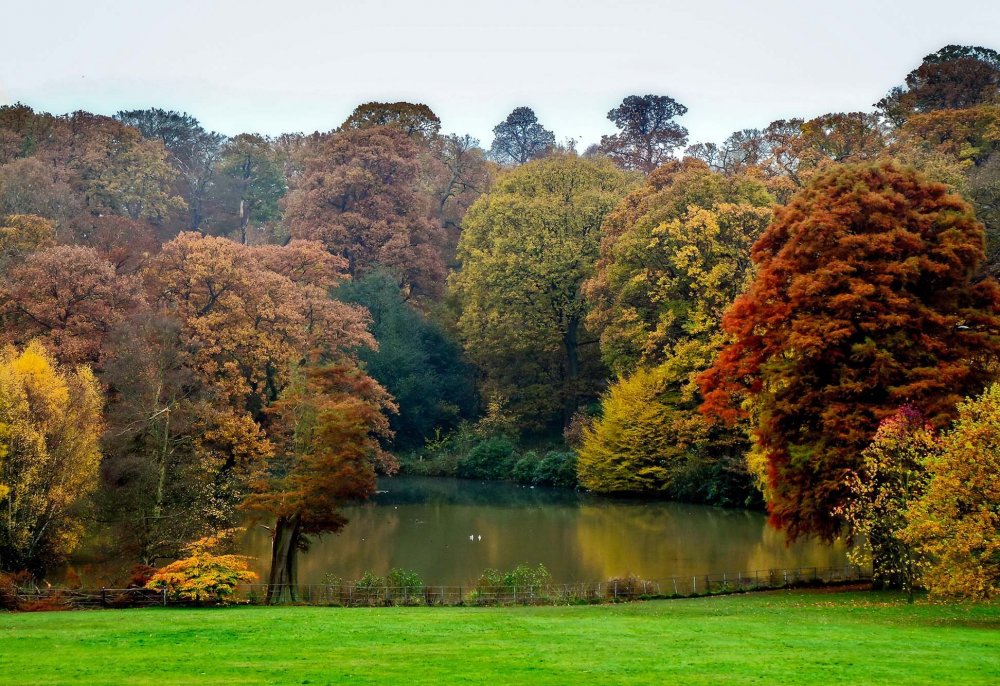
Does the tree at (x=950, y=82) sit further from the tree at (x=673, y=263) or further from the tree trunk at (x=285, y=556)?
the tree trunk at (x=285, y=556)

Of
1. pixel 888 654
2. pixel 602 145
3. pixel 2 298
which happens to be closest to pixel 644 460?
pixel 2 298

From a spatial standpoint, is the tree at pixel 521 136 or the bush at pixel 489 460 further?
the tree at pixel 521 136

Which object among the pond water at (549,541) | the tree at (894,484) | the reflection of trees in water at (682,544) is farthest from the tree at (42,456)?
the tree at (894,484)

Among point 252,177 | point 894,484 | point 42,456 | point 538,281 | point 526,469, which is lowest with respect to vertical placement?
point 526,469

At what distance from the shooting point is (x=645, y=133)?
94.9m

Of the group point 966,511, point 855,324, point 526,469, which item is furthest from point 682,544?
point 526,469

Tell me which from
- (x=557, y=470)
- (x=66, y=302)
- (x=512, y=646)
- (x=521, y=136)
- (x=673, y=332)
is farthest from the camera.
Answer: (x=521, y=136)

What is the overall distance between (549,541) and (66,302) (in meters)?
20.0

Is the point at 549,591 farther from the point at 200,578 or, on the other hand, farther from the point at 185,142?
the point at 185,142

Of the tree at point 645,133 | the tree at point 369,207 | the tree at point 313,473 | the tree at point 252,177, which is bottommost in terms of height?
the tree at point 313,473

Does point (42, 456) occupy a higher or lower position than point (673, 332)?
lower

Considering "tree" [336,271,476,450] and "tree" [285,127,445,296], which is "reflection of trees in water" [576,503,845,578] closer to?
"tree" [336,271,476,450]

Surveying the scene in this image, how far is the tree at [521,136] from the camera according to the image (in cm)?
11619

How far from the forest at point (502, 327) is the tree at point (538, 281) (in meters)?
0.19
